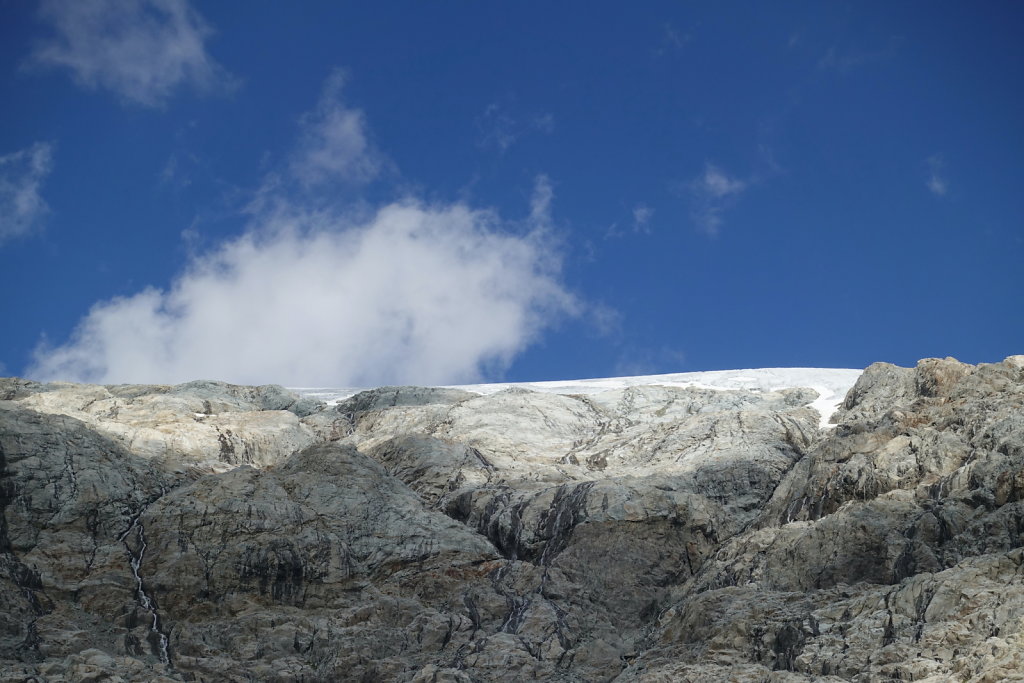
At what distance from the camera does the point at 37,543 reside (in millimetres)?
39031

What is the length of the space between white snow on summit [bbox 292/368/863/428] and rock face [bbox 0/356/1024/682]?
25.5 metres

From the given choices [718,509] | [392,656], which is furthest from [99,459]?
[718,509]

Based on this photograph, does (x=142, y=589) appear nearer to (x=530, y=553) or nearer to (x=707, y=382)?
(x=530, y=553)

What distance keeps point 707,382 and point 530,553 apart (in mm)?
45396

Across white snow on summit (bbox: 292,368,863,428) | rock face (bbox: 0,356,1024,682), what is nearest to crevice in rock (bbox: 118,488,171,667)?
rock face (bbox: 0,356,1024,682)

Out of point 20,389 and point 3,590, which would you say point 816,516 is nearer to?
point 3,590

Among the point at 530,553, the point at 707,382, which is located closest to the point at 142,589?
the point at 530,553

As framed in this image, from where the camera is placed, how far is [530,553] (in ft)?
140

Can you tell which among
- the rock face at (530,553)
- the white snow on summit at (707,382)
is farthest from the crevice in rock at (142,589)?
the white snow on summit at (707,382)

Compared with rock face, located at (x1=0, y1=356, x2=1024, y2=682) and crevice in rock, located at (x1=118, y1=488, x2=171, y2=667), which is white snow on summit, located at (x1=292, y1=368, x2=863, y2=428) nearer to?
rock face, located at (x1=0, y1=356, x2=1024, y2=682)

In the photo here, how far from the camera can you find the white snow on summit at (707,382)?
7912 cm

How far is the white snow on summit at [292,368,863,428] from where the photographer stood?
79125mm

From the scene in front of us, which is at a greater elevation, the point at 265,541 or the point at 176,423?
the point at 176,423

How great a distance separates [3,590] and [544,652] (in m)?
18.6
